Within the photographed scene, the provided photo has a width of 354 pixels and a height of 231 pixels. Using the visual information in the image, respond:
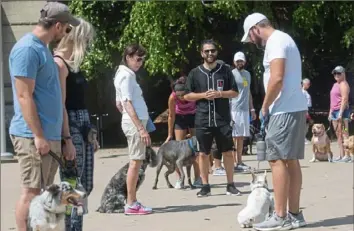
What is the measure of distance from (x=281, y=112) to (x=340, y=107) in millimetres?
7442

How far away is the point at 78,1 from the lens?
18.7 m

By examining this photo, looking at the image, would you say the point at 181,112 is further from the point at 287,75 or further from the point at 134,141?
the point at 287,75

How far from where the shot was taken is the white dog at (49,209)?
534cm

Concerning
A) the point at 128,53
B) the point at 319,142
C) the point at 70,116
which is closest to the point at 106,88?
the point at 319,142

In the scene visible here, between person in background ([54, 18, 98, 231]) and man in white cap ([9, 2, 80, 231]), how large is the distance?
408 millimetres

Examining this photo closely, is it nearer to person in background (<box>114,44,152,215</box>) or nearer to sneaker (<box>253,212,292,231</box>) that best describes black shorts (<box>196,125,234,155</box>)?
person in background (<box>114,44,152,215</box>)

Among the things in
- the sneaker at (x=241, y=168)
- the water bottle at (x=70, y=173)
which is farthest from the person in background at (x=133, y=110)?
the sneaker at (x=241, y=168)

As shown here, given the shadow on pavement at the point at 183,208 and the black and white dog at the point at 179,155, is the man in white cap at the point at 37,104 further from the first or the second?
the black and white dog at the point at 179,155

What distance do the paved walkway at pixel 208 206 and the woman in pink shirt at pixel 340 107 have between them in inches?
72.3

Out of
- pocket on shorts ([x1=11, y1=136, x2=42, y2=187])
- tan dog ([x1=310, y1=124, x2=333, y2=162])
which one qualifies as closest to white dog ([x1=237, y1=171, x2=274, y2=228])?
pocket on shorts ([x1=11, y1=136, x2=42, y2=187])

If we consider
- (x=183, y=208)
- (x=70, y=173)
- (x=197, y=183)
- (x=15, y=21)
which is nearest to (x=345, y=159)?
(x=197, y=183)

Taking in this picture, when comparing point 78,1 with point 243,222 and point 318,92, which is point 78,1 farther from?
point 243,222

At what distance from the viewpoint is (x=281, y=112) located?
281 inches

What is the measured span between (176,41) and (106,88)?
14.1ft
